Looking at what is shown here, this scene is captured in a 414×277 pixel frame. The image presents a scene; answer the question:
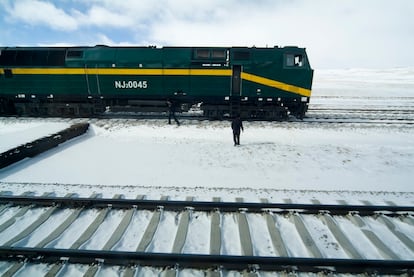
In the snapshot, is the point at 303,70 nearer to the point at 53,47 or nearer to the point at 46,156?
the point at 46,156

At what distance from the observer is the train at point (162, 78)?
43.8 ft

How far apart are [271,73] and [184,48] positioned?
5141mm

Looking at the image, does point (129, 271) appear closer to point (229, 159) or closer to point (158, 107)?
point (229, 159)

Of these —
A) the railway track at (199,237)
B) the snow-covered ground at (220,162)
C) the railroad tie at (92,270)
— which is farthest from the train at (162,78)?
the railroad tie at (92,270)

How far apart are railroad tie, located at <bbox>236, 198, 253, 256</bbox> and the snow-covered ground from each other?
1.04 meters

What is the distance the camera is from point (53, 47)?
13883 mm

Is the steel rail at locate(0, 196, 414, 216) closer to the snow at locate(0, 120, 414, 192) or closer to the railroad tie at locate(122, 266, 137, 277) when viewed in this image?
the snow at locate(0, 120, 414, 192)

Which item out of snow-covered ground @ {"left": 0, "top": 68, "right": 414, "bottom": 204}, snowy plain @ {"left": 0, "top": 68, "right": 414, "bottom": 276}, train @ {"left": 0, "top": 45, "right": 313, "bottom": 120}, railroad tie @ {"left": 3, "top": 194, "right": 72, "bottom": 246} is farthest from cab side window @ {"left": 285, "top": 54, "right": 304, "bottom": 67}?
railroad tie @ {"left": 3, "top": 194, "right": 72, "bottom": 246}

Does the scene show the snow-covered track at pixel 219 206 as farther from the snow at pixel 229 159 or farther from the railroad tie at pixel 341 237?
the snow at pixel 229 159

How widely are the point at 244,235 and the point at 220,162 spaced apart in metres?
4.14

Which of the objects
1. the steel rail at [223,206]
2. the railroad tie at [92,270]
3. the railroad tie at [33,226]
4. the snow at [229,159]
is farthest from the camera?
the snow at [229,159]

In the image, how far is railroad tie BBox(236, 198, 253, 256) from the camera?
418 cm

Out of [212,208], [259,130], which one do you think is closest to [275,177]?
[212,208]

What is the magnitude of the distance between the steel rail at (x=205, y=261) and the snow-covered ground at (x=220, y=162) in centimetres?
231
